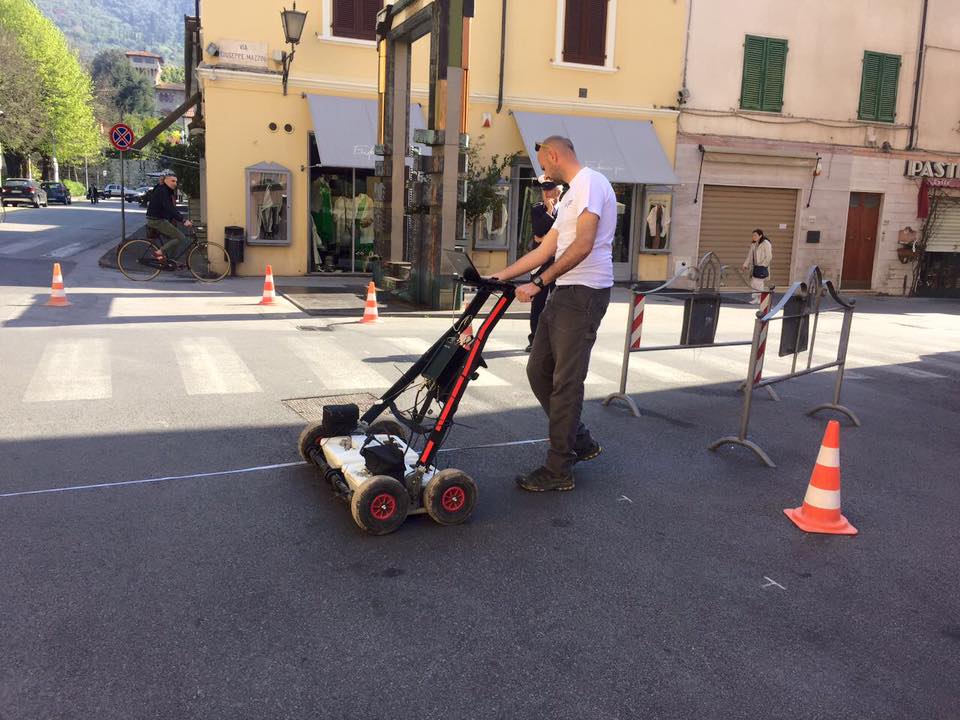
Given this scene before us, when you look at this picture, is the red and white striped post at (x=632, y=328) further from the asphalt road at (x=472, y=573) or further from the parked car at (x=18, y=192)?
Result: the parked car at (x=18, y=192)

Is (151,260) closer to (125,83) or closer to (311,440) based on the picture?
(311,440)

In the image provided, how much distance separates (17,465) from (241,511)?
1674 millimetres

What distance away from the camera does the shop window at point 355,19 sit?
699 inches

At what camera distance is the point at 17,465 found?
512 cm

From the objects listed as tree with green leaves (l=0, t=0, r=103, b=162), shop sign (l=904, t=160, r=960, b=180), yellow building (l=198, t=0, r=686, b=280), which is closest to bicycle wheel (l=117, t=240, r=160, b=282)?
yellow building (l=198, t=0, r=686, b=280)

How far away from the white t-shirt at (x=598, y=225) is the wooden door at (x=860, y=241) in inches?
777

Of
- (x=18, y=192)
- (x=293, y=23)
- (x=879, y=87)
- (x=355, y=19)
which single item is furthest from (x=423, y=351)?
(x=18, y=192)

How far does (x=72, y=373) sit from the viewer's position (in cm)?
752

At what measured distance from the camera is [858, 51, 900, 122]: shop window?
21.5 m

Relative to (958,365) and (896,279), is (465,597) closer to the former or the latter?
(958,365)

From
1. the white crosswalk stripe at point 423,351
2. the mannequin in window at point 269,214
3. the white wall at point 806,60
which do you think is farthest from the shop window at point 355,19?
the white crosswalk stripe at point 423,351

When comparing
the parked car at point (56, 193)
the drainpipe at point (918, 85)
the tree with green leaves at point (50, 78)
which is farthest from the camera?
the parked car at point (56, 193)

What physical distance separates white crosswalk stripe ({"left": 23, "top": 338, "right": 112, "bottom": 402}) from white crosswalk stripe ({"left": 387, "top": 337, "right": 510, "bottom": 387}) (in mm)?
3197

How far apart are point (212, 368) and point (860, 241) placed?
64.9ft
